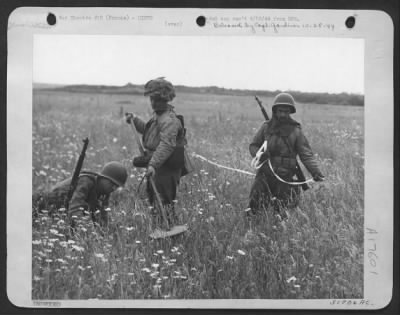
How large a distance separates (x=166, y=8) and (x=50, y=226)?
1172mm

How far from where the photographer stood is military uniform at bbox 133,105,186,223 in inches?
98.4

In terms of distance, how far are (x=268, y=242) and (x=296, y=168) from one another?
1.23ft

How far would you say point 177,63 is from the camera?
8.47 feet

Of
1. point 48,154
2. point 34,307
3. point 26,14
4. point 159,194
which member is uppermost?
point 26,14

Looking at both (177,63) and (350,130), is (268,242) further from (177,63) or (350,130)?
(177,63)

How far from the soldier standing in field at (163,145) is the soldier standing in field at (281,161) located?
1.24 ft

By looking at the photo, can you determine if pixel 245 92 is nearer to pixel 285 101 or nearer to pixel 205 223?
pixel 285 101

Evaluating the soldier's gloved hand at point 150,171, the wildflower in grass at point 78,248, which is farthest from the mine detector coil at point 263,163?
the wildflower in grass at point 78,248

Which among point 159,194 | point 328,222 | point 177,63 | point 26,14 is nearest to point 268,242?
point 328,222

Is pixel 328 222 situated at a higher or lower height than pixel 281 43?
lower

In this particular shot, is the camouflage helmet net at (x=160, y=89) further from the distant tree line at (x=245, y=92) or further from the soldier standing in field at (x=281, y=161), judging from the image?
the soldier standing in field at (x=281, y=161)

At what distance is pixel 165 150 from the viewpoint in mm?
2494

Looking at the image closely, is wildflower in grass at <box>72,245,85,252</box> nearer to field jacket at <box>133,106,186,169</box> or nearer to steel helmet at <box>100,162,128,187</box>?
steel helmet at <box>100,162,128,187</box>

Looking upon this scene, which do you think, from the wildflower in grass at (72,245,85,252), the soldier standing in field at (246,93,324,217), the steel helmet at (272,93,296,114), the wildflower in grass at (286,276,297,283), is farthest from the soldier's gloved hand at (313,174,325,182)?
the wildflower in grass at (72,245,85,252)
